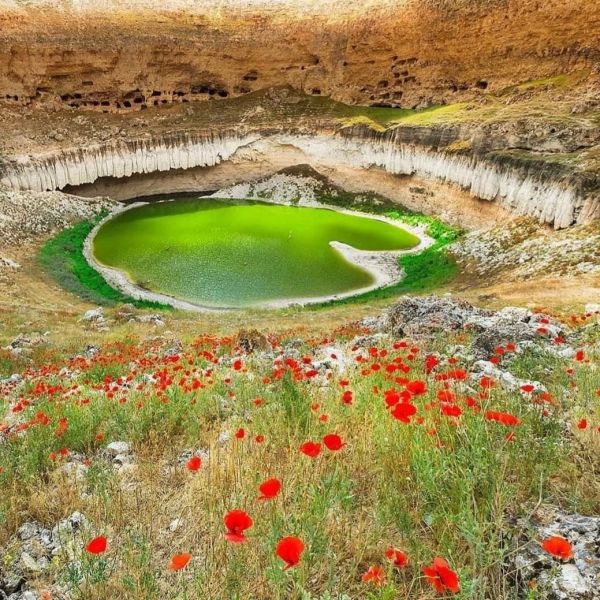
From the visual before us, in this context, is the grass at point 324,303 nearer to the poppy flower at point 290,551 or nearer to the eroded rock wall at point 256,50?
the eroded rock wall at point 256,50

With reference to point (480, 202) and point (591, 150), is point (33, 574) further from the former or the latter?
point (480, 202)

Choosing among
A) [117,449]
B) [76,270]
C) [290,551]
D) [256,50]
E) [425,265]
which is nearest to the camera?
[290,551]

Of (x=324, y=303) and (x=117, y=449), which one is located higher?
(x=117, y=449)

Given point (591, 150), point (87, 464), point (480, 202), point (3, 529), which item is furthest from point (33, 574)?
point (480, 202)

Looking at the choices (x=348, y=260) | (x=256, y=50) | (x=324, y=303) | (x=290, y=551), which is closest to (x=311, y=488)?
(x=290, y=551)

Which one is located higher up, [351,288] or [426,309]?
[426,309]

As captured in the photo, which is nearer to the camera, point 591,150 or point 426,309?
point 426,309

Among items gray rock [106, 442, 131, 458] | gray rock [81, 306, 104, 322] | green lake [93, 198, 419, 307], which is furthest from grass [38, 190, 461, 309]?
gray rock [106, 442, 131, 458]

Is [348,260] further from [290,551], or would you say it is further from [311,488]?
[290,551]
